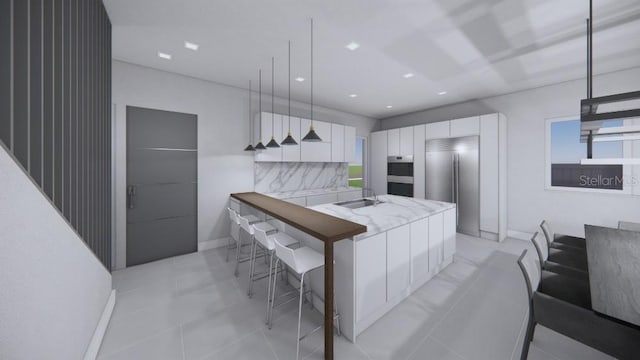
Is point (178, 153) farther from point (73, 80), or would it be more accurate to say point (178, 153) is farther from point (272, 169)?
point (73, 80)

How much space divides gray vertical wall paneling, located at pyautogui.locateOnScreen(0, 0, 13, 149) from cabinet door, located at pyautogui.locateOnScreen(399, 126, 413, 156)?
5.67 metres

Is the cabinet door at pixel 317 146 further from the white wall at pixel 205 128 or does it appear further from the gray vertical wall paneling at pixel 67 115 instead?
the gray vertical wall paneling at pixel 67 115

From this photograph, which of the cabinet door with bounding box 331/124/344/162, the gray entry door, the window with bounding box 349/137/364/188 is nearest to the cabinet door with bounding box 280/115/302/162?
the cabinet door with bounding box 331/124/344/162

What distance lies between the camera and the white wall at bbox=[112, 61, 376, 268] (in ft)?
10.3

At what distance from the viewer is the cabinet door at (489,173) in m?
4.15

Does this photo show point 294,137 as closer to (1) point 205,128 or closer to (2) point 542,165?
(1) point 205,128

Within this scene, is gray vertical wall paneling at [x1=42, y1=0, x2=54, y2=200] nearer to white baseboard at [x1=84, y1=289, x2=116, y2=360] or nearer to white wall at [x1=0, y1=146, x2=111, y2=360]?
white wall at [x1=0, y1=146, x2=111, y2=360]

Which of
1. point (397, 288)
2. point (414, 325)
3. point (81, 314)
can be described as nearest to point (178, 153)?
point (81, 314)

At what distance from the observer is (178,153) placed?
11.7 feet

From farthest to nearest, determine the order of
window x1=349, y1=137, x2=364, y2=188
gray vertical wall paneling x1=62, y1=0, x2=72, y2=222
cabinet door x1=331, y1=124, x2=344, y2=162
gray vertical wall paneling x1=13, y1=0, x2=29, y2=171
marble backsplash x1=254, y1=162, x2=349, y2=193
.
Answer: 1. window x1=349, y1=137, x2=364, y2=188
2. cabinet door x1=331, y1=124, x2=344, y2=162
3. marble backsplash x1=254, y1=162, x2=349, y2=193
4. gray vertical wall paneling x1=62, y1=0, x2=72, y2=222
5. gray vertical wall paneling x1=13, y1=0, x2=29, y2=171

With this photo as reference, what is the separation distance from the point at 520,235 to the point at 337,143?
4076 millimetres

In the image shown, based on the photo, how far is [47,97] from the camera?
1221 millimetres

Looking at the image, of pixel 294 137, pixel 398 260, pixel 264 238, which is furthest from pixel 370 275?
pixel 294 137

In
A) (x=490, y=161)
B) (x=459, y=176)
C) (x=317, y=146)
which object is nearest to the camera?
(x=490, y=161)
